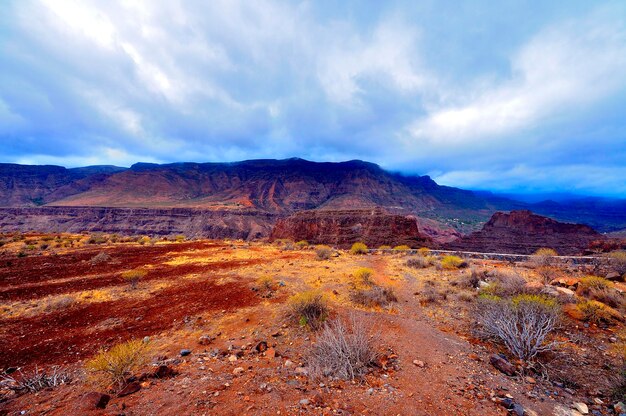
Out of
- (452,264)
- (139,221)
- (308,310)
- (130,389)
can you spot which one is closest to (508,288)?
(308,310)

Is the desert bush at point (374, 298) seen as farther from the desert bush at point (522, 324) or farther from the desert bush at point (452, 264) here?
the desert bush at point (452, 264)

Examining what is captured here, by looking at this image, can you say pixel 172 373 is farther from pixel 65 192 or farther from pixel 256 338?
pixel 65 192

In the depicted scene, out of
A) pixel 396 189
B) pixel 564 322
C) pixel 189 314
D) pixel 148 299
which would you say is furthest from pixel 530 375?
pixel 396 189

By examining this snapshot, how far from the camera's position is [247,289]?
10.2 metres

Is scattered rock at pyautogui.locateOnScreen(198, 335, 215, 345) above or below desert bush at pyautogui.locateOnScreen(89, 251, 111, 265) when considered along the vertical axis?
above

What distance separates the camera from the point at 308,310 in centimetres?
714

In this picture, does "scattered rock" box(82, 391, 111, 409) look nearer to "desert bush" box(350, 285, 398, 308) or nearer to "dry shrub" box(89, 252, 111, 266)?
"desert bush" box(350, 285, 398, 308)

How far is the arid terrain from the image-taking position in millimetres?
3805

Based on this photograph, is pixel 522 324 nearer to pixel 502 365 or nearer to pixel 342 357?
pixel 502 365

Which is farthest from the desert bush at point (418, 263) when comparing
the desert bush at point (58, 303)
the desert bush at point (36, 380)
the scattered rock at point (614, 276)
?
the desert bush at point (58, 303)

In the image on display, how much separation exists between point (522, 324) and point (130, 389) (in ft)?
25.7

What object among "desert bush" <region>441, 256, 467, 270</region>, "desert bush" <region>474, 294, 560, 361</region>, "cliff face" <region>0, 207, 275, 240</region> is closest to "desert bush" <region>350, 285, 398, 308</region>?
"desert bush" <region>474, 294, 560, 361</region>

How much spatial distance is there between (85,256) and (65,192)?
137587 millimetres

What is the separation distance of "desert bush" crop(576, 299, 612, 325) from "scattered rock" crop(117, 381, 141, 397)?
10.6m
